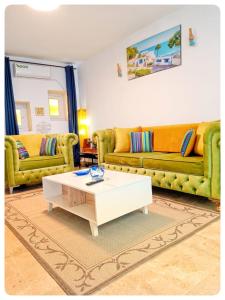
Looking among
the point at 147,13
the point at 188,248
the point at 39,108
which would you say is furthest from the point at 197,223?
the point at 39,108

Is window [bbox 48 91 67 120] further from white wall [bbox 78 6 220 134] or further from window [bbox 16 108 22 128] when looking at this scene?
white wall [bbox 78 6 220 134]

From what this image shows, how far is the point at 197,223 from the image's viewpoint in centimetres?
200

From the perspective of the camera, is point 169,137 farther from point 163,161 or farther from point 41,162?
point 41,162

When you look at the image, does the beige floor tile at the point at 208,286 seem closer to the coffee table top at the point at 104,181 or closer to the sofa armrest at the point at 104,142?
the coffee table top at the point at 104,181

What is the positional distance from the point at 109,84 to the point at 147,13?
1657 mm

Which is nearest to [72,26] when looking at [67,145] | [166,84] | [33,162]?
[166,84]

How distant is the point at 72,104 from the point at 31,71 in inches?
45.9

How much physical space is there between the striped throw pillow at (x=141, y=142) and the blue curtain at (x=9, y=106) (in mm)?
2638

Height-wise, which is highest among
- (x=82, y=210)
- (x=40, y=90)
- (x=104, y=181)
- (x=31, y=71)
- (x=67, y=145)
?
(x=31, y=71)

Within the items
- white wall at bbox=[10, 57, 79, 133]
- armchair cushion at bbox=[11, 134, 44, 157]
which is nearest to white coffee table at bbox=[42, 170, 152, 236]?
armchair cushion at bbox=[11, 134, 44, 157]

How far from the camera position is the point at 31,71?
4.98m

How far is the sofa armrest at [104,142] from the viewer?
12.4 feet

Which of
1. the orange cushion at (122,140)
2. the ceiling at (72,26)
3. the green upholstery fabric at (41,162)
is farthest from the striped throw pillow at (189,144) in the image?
the green upholstery fabric at (41,162)

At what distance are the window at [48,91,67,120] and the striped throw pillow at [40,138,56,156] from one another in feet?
5.37
